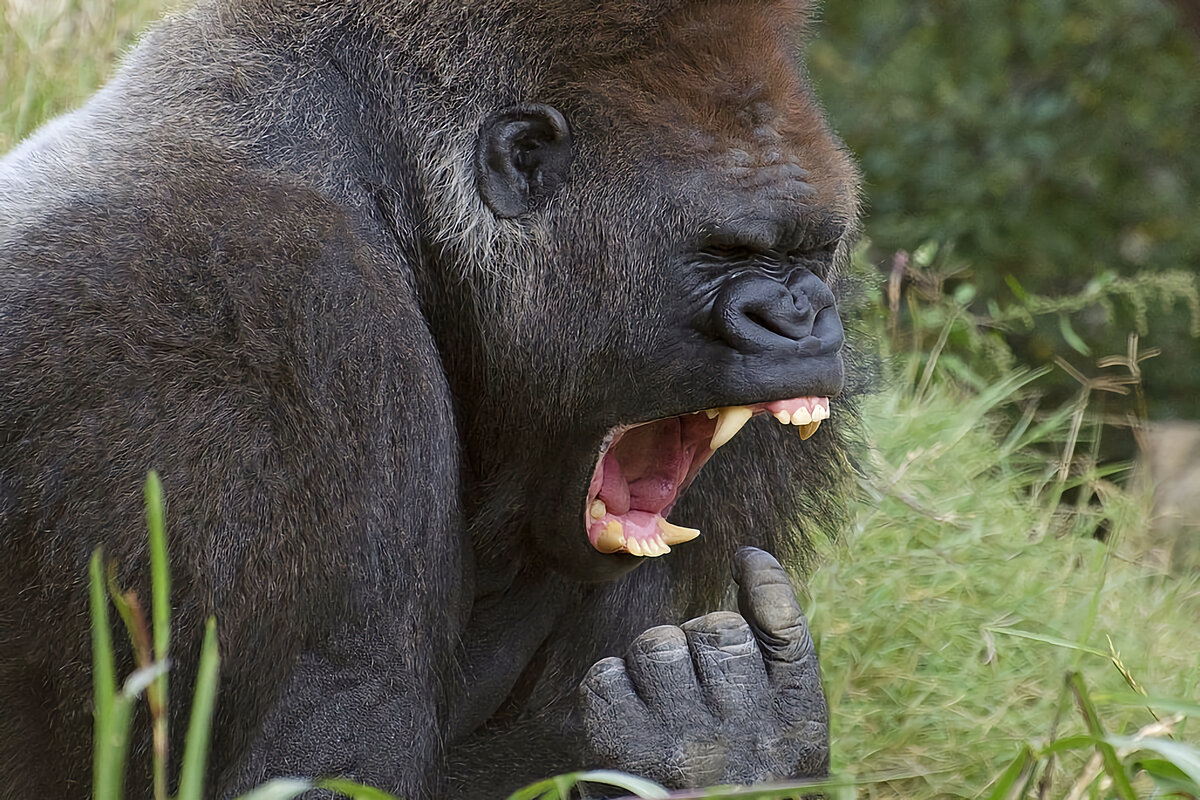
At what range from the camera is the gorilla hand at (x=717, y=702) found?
1984 millimetres

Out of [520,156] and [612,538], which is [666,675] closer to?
[612,538]

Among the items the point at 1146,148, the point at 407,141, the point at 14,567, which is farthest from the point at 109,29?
the point at 1146,148

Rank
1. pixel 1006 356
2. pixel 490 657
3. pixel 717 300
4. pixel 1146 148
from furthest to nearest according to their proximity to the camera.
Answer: pixel 1146 148
pixel 1006 356
pixel 490 657
pixel 717 300

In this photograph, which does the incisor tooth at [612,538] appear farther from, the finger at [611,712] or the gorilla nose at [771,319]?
the gorilla nose at [771,319]

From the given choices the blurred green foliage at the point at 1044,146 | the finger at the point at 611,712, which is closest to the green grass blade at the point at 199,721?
the finger at the point at 611,712

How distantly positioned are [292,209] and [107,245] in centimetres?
23

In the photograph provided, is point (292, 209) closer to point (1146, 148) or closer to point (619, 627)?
point (619, 627)

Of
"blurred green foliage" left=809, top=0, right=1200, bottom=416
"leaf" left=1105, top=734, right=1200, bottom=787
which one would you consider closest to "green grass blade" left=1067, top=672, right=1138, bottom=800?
"leaf" left=1105, top=734, right=1200, bottom=787

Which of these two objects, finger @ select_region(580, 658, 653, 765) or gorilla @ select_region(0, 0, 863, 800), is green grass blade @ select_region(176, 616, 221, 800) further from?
finger @ select_region(580, 658, 653, 765)

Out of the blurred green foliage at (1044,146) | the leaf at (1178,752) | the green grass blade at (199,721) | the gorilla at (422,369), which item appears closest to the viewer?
the green grass blade at (199,721)

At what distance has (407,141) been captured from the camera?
204 centimetres

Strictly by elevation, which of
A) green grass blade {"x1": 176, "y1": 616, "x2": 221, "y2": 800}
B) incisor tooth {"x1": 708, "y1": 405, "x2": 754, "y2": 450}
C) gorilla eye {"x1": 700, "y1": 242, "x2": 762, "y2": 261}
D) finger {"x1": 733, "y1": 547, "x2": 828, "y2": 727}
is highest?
green grass blade {"x1": 176, "y1": 616, "x2": 221, "y2": 800}

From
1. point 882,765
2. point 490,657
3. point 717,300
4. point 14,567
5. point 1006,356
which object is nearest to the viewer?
point 14,567

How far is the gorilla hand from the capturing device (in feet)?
6.51
